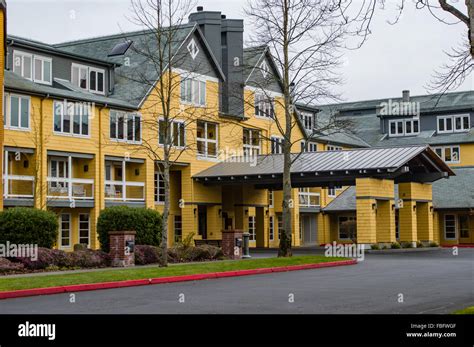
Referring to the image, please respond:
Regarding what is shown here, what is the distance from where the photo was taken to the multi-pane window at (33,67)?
36.3 meters

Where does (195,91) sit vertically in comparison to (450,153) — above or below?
above

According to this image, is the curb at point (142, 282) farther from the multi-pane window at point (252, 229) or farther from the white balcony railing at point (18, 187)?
the multi-pane window at point (252, 229)

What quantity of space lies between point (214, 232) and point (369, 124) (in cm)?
2974

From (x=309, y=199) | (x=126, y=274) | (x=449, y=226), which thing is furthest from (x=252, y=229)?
(x=126, y=274)

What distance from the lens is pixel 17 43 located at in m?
35.7

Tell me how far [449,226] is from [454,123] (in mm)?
13017

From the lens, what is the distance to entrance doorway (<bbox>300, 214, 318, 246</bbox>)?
53438 millimetres

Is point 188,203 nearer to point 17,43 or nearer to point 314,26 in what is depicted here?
point 17,43

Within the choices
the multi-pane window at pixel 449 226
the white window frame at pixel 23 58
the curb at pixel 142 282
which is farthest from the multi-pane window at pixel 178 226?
the multi-pane window at pixel 449 226

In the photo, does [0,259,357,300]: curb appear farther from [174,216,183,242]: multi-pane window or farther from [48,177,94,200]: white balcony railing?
[174,216,183,242]: multi-pane window

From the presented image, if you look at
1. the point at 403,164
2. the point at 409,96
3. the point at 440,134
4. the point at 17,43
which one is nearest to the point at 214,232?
the point at 403,164

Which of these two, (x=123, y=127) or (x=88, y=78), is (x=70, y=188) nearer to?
(x=123, y=127)

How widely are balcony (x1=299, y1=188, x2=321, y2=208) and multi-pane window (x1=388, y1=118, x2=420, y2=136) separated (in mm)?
17162

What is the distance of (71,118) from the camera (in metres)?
36.6
